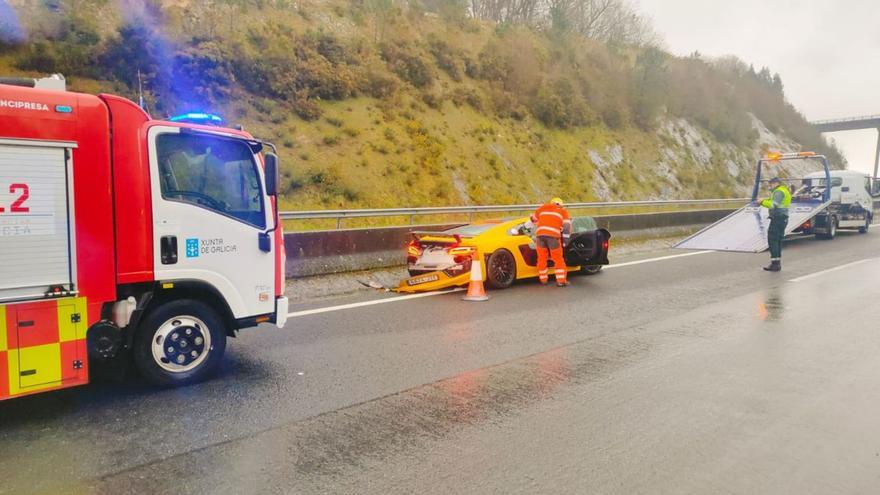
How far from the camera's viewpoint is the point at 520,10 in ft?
153

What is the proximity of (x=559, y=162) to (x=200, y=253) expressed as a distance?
25661 mm

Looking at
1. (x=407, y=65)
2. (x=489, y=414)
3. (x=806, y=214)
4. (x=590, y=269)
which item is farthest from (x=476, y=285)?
(x=407, y=65)

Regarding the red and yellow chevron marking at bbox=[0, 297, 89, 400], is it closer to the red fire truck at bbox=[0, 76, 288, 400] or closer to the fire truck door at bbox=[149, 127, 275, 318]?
the red fire truck at bbox=[0, 76, 288, 400]

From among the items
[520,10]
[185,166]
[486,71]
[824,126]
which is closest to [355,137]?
[486,71]

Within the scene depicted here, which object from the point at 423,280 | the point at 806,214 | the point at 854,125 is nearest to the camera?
the point at 423,280

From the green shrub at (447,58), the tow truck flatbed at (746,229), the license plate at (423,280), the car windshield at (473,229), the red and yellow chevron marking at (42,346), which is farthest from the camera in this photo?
the green shrub at (447,58)

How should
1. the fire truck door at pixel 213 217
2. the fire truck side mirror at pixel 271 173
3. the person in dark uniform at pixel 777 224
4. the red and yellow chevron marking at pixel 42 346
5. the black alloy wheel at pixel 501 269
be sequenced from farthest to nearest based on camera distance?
the person in dark uniform at pixel 777 224, the black alloy wheel at pixel 501 269, the fire truck side mirror at pixel 271 173, the fire truck door at pixel 213 217, the red and yellow chevron marking at pixel 42 346

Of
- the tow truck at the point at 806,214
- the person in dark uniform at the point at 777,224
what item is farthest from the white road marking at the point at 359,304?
the tow truck at the point at 806,214

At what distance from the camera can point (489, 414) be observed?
183 inches

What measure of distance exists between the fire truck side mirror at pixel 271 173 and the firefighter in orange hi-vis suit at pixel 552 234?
19.6ft

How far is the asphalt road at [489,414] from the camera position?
3611 millimetres

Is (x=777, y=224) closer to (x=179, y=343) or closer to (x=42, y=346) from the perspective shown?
(x=179, y=343)

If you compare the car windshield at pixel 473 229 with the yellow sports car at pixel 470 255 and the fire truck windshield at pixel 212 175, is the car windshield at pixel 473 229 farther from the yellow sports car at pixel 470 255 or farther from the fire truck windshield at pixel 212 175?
the fire truck windshield at pixel 212 175

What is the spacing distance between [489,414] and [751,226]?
15.1m
